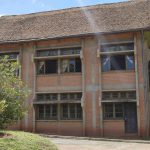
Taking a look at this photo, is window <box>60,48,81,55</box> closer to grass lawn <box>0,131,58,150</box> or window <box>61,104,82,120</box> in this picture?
window <box>61,104,82,120</box>

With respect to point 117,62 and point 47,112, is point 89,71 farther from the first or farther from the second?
point 47,112

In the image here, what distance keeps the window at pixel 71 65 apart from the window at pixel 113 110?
3.60 metres

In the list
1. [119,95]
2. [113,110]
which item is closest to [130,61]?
[119,95]

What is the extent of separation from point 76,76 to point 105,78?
2.28 meters

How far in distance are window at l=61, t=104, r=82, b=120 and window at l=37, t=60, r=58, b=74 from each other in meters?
2.96

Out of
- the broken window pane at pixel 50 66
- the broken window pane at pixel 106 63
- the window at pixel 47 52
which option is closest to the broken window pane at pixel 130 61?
the broken window pane at pixel 106 63

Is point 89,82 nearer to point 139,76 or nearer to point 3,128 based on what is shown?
point 139,76

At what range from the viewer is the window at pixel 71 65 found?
1068 inches

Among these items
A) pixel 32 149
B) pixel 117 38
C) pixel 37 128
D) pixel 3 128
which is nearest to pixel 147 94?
pixel 117 38

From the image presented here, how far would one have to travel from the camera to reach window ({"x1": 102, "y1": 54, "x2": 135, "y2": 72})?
25.9m

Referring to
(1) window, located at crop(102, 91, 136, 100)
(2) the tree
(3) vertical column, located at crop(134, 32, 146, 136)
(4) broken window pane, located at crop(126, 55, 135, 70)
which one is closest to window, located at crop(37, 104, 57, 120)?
(1) window, located at crop(102, 91, 136, 100)

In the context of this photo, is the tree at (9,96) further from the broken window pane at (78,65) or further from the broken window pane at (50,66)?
the broken window pane at (50,66)

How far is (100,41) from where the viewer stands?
26.4 metres

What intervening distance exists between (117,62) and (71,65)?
11.9 feet
